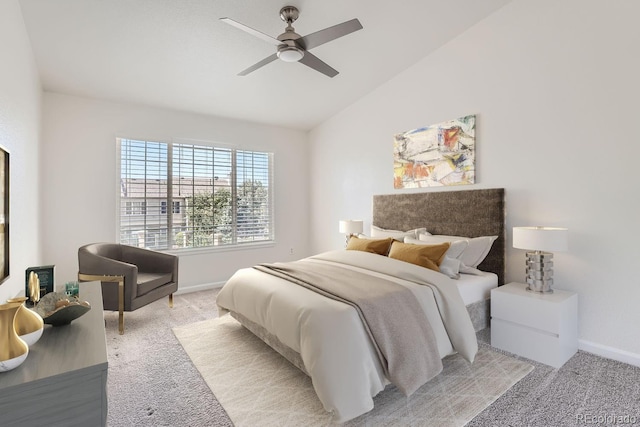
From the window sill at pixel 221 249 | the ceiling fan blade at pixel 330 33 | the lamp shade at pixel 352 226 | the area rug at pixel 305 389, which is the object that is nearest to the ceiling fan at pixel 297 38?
the ceiling fan blade at pixel 330 33

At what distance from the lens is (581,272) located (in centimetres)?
296

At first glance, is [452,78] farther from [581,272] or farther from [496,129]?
[581,272]

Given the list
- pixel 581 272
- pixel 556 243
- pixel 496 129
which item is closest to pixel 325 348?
pixel 556 243

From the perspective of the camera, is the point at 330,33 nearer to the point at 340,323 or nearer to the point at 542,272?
the point at 340,323

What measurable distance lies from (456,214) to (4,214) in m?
4.06

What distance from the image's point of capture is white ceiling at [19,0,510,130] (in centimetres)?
291

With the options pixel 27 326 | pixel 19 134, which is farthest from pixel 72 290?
pixel 19 134

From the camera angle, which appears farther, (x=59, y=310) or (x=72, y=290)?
(x=72, y=290)

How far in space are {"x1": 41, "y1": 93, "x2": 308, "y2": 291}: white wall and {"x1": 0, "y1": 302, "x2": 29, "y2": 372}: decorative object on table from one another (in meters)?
3.32

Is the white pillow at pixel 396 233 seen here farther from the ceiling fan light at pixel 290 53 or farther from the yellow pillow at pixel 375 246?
the ceiling fan light at pixel 290 53

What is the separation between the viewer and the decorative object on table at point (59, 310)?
1666 millimetres

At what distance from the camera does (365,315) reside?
2.17 meters

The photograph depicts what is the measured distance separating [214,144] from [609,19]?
16.0 feet

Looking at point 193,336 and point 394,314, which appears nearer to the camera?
point 394,314
